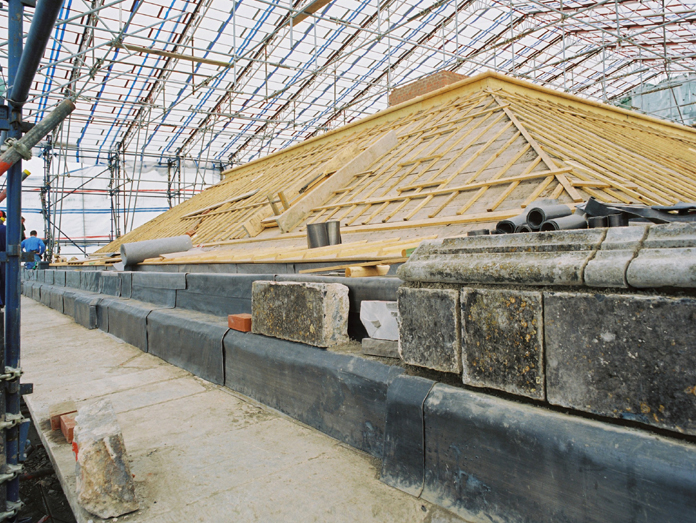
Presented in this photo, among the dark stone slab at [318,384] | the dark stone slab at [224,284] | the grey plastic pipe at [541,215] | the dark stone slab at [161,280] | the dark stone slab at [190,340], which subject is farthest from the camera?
the dark stone slab at [161,280]

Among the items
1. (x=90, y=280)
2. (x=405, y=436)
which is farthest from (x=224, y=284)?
(x=90, y=280)

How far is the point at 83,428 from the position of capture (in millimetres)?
1804

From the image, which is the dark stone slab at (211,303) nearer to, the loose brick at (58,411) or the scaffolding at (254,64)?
the loose brick at (58,411)

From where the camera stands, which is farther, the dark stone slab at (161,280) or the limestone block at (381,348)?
the dark stone slab at (161,280)

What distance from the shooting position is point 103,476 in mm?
1652

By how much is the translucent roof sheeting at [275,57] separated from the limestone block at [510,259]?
1353cm

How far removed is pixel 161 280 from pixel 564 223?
13.7 ft

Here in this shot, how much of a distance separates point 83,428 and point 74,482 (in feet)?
0.76

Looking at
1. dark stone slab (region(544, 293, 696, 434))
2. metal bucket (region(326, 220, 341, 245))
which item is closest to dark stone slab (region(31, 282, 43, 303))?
metal bucket (region(326, 220, 341, 245))

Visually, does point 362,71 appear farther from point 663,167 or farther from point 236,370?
point 236,370

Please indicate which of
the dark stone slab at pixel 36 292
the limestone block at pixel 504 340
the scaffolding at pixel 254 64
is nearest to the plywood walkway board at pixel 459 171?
the limestone block at pixel 504 340

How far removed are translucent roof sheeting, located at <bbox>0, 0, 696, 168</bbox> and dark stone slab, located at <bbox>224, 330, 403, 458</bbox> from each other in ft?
41.8

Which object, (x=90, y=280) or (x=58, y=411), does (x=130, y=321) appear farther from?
(x=90, y=280)

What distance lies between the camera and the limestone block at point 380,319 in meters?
2.24
